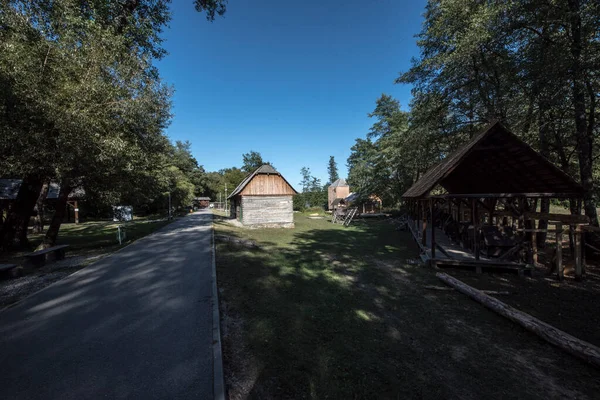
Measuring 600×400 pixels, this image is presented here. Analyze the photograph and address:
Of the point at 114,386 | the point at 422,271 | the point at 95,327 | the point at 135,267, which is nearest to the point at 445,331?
the point at 422,271

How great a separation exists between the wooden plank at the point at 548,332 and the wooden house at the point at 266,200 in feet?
60.9

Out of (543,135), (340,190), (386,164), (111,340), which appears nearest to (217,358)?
(111,340)

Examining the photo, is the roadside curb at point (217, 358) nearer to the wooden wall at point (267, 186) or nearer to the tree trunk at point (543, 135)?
the tree trunk at point (543, 135)

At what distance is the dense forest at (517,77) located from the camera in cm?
852

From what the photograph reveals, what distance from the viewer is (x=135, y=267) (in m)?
8.48

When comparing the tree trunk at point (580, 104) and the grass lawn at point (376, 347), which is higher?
the tree trunk at point (580, 104)

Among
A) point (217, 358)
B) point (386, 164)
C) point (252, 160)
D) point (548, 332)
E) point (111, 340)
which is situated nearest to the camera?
point (217, 358)

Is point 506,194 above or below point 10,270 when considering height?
Result: above

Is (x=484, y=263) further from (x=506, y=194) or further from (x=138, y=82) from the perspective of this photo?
(x=138, y=82)

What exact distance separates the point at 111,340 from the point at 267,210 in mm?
19654

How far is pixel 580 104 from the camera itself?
8.84 metres

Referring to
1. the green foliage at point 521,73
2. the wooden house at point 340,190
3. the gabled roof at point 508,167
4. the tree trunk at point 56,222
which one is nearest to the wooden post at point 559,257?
the gabled roof at point 508,167

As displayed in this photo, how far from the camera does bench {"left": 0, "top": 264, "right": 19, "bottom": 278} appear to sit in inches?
290

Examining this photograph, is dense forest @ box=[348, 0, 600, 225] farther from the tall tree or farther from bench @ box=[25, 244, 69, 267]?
the tall tree
